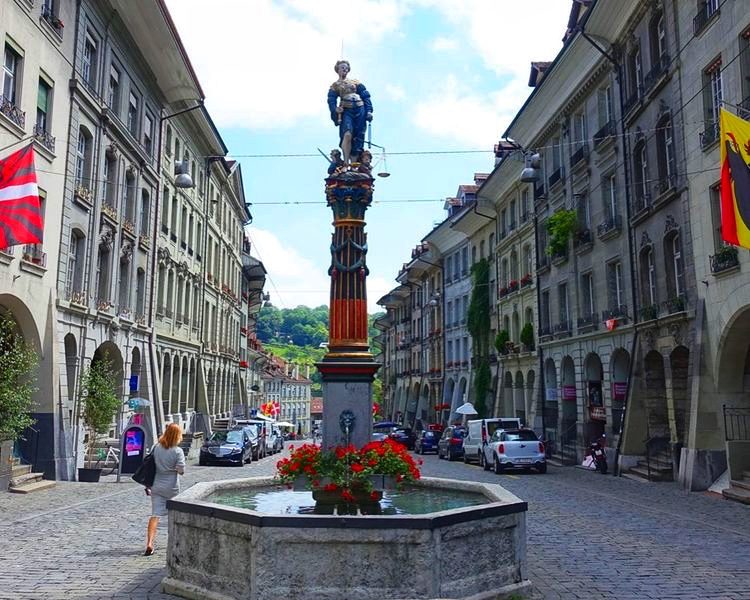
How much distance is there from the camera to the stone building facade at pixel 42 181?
18.7 metres

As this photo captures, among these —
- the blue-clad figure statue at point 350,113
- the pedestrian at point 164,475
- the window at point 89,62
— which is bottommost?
the pedestrian at point 164,475

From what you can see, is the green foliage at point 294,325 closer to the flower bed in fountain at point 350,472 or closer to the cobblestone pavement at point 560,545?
the cobblestone pavement at point 560,545

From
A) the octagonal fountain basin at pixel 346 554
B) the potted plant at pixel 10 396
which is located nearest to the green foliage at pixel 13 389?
the potted plant at pixel 10 396

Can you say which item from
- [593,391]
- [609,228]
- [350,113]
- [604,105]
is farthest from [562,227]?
[350,113]

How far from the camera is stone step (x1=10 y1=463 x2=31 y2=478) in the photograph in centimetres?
1833

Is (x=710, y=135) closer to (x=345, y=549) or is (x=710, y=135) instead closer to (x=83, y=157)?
A: (x=345, y=549)

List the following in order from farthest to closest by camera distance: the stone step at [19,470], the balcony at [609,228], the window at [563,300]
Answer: the window at [563,300] → the balcony at [609,228] → the stone step at [19,470]

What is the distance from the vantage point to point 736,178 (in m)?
13.3

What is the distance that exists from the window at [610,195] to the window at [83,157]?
19.0 metres

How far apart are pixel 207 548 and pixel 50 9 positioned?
62.7 feet

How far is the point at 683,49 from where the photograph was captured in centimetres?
2067

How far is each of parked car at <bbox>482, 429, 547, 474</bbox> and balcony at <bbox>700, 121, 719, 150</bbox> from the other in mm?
11869

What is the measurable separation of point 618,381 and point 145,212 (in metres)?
21.0

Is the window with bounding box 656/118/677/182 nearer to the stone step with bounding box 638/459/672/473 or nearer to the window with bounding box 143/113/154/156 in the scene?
the stone step with bounding box 638/459/672/473
